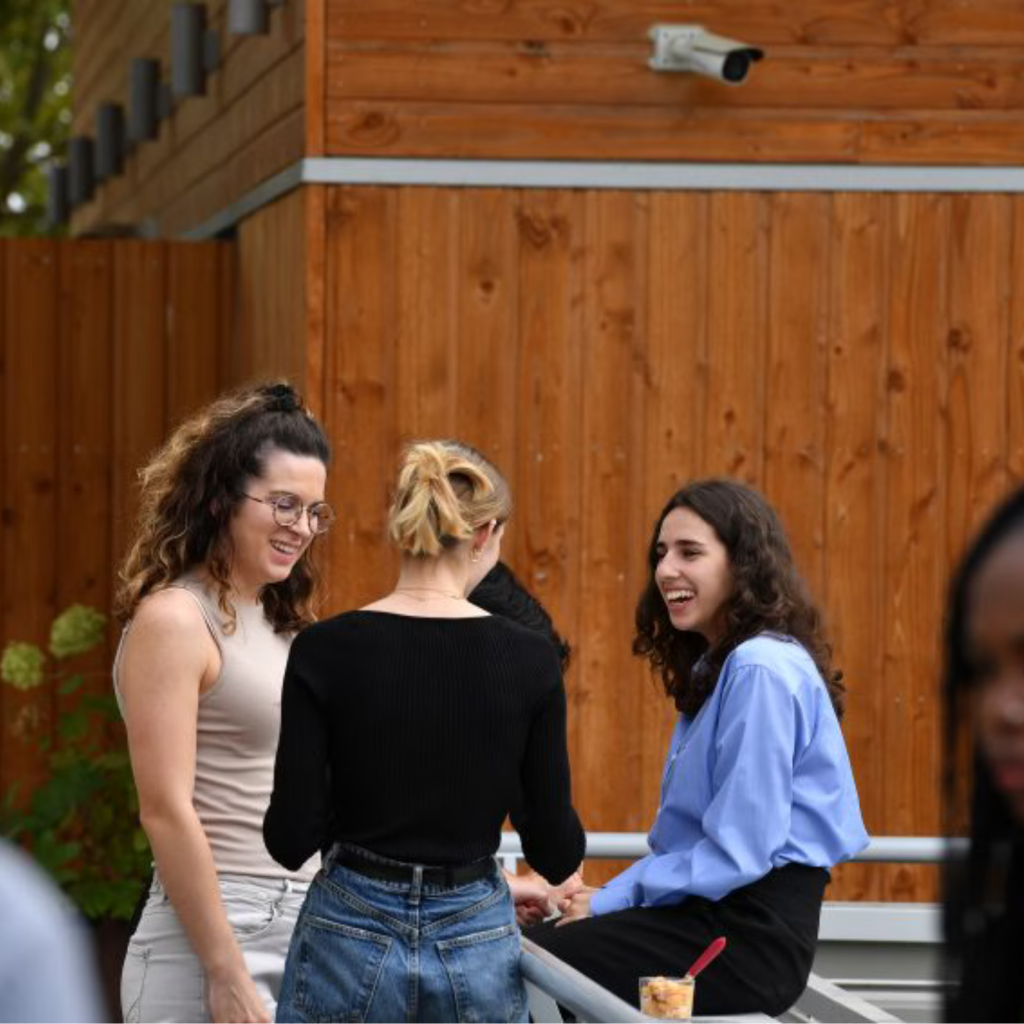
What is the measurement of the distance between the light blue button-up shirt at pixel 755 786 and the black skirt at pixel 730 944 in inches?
1.5

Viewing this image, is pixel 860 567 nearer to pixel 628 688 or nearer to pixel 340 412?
pixel 628 688

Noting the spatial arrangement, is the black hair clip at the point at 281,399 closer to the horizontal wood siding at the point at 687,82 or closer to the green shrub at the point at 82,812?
the horizontal wood siding at the point at 687,82

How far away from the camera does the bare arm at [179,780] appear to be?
3355 millimetres

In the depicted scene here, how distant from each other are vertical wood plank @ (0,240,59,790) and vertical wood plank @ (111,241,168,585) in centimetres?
24

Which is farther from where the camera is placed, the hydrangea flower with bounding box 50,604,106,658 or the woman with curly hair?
the hydrangea flower with bounding box 50,604,106,658

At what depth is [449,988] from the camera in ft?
11.3

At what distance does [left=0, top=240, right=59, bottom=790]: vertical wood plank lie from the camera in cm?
880

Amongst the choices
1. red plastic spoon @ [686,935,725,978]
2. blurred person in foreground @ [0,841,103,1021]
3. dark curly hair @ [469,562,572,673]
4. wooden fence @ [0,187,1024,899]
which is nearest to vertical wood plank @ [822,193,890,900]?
wooden fence @ [0,187,1024,899]

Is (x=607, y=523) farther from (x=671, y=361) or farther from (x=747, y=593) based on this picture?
(x=747, y=593)

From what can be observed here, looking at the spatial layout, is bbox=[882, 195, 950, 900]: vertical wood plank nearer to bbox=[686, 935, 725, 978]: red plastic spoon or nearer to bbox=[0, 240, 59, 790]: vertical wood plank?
bbox=[686, 935, 725, 978]: red plastic spoon

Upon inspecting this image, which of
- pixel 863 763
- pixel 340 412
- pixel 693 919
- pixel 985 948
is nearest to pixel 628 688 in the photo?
pixel 863 763

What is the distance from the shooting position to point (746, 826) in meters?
4.06

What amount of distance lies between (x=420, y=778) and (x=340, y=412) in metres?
3.79

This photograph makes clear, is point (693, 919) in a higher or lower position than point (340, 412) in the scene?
lower
